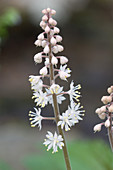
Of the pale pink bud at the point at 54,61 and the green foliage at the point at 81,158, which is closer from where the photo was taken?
the pale pink bud at the point at 54,61

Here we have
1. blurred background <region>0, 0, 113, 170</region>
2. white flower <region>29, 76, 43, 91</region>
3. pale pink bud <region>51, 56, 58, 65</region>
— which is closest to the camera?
pale pink bud <region>51, 56, 58, 65</region>

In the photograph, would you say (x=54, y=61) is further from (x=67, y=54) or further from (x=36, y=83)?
(x=67, y=54)

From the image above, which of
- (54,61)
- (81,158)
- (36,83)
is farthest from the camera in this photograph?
(81,158)

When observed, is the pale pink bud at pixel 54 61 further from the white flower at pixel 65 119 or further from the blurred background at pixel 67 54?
the blurred background at pixel 67 54

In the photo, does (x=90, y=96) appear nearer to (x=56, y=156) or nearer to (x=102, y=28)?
(x=102, y=28)

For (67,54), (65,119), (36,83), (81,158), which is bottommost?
(81,158)

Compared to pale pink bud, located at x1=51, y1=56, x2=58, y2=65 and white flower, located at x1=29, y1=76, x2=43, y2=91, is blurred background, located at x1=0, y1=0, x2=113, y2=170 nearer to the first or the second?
white flower, located at x1=29, y1=76, x2=43, y2=91

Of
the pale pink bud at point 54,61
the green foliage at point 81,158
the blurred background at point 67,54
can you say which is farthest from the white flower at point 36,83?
the blurred background at point 67,54

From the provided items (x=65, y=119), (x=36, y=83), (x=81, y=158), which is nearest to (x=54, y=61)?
(x=36, y=83)

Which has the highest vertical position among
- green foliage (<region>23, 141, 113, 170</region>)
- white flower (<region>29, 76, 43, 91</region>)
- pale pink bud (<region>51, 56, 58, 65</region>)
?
pale pink bud (<region>51, 56, 58, 65</region>)

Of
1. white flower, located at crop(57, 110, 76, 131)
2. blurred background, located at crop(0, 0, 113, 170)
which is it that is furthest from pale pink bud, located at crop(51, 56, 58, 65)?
blurred background, located at crop(0, 0, 113, 170)
